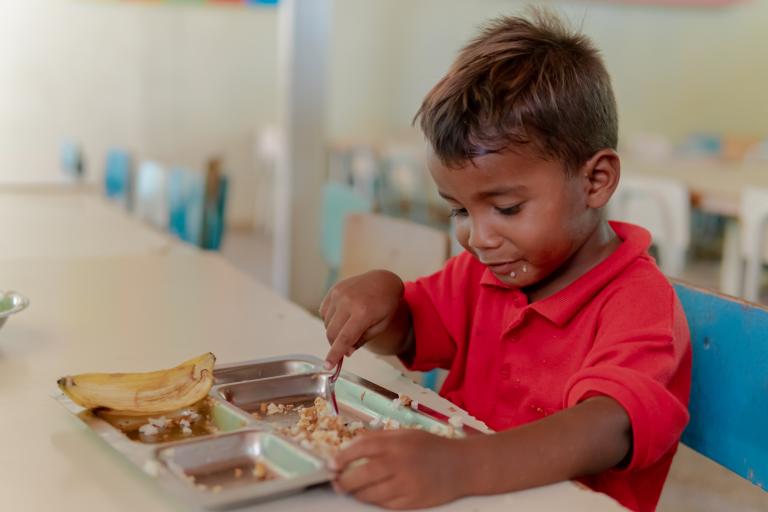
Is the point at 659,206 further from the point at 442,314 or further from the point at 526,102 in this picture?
the point at 526,102

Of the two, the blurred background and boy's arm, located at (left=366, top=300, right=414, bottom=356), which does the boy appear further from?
the blurred background

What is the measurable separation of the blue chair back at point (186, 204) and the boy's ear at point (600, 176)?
2141 mm

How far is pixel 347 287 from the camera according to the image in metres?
1.11

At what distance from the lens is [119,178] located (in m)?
4.47

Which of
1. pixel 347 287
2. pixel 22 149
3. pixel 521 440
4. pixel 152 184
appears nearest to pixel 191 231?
pixel 152 184

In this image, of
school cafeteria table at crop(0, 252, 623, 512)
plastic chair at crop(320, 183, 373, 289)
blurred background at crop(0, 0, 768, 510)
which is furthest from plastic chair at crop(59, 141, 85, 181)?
school cafeteria table at crop(0, 252, 623, 512)

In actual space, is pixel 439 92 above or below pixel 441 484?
above

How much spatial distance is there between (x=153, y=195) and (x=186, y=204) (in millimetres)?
408

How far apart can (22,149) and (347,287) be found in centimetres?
527

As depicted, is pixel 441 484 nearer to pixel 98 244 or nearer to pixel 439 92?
pixel 439 92

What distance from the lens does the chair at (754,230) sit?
2.74 meters

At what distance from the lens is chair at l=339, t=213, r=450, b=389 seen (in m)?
1.55

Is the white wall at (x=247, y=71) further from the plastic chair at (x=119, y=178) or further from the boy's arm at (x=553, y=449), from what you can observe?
the boy's arm at (x=553, y=449)

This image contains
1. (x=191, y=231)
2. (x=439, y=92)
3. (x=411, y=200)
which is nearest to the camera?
(x=439, y=92)
